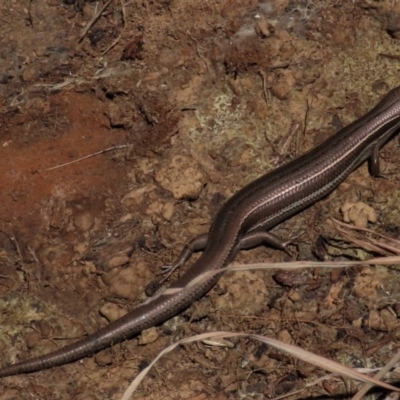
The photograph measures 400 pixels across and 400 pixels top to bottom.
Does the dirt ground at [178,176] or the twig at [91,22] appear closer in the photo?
the dirt ground at [178,176]

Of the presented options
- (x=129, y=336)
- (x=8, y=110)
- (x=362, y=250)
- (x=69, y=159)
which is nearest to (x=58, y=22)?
(x=8, y=110)

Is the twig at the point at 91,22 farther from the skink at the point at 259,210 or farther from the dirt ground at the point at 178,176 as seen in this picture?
the skink at the point at 259,210

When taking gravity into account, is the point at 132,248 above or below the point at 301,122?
below

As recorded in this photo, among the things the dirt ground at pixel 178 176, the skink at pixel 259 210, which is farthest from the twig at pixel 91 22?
the skink at pixel 259 210

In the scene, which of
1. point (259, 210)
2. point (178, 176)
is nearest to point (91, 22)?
point (178, 176)

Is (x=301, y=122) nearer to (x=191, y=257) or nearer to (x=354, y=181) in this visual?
(x=354, y=181)

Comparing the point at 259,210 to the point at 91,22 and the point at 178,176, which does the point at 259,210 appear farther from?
the point at 91,22
